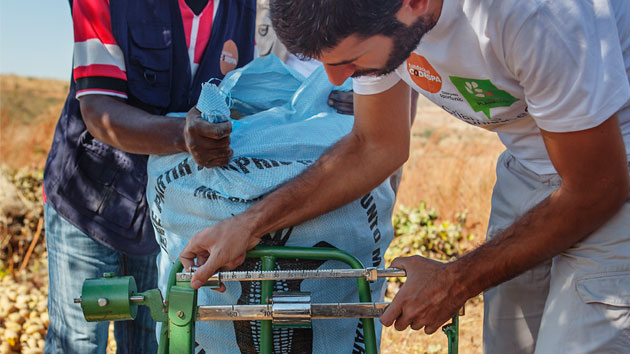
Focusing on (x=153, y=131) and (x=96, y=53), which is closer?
(x=153, y=131)

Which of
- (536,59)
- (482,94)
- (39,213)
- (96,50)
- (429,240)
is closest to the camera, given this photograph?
(536,59)

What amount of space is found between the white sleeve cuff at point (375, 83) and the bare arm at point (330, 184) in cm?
2

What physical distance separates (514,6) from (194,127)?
951 millimetres

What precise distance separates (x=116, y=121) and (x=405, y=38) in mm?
1076

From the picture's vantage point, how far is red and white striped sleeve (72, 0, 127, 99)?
83.3 inches

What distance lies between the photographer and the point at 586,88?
52.7 inches

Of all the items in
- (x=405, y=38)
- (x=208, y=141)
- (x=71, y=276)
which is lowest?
(x=71, y=276)

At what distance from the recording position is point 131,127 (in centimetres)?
206

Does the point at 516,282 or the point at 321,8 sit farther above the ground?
the point at 321,8

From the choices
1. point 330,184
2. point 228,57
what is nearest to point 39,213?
point 228,57

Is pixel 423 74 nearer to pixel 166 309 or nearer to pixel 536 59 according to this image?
pixel 536 59

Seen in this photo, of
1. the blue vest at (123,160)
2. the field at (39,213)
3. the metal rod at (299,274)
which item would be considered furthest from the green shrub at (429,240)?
the metal rod at (299,274)

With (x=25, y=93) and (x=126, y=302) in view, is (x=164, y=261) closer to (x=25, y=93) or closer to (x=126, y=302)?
(x=126, y=302)

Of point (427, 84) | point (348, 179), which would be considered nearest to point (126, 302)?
point (348, 179)
